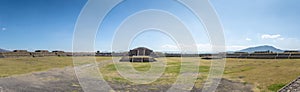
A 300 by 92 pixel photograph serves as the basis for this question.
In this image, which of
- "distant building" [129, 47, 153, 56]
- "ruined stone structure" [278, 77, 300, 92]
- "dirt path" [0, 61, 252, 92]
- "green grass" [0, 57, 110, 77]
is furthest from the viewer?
"distant building" [129, 47, 153, 56]

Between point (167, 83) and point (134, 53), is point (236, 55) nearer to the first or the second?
point (134, 53)

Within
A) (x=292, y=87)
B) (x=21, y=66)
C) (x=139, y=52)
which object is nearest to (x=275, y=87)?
(x=292, y=87)

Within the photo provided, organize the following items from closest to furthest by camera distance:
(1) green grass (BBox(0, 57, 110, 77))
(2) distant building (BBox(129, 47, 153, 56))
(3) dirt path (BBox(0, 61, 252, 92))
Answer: (3) dirt path (BBox(0, 61, 252, 92))
(1) green grass (BBox(0, 57, 110, 77))
(2) distant building (BBox(129, 47, 153, 56))

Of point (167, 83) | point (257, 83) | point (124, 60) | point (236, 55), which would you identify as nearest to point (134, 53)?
point (124, 60)

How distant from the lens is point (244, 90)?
54.7 ft

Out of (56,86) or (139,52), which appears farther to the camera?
(139,52)

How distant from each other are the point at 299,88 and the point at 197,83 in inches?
301

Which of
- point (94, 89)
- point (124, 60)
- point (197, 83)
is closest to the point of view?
point (94, 89)

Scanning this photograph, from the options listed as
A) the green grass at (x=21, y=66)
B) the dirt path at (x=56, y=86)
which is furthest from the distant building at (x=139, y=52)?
the dirt path at (x=56, y=86)

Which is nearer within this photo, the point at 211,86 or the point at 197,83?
the point at 211,86

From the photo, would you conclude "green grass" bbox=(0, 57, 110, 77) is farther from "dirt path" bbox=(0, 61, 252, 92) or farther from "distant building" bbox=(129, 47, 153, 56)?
"distant building" bbox=(129, 47, 153, 56)

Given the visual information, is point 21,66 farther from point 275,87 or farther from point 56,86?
point 275,87

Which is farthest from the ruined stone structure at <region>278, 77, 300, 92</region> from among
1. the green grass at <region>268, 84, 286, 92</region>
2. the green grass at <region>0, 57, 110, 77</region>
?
the green grass at <region>0, 57, 110, 77</region>

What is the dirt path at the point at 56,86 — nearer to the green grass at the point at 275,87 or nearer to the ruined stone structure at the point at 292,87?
the green grass at the point at 275,87
